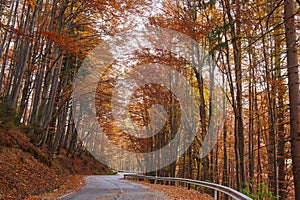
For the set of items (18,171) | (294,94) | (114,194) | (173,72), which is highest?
(173,72)

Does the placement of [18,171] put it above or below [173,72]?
below

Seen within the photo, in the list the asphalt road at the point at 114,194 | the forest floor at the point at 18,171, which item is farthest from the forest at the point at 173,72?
the asphalt road at the point at 114,194

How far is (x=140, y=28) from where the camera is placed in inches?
703

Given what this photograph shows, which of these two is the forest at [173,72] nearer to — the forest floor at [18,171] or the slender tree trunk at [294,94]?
the slender tree trunk at [294,94]

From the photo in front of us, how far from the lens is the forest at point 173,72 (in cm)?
1161

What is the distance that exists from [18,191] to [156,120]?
18.6 m

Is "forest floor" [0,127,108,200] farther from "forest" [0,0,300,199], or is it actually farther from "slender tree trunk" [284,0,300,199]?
"slender tree trunk" [284,0,300,199]

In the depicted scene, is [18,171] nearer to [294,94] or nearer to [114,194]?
[114,194]

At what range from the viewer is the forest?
1161cm

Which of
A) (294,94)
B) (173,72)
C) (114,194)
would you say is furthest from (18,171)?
(173,72)

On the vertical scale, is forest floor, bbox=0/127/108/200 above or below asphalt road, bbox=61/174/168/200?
above

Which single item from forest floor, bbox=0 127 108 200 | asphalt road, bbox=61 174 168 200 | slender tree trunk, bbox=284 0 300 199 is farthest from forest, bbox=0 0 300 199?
asphalt road, bbox=61 174 168 200

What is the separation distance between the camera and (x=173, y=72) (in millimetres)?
20984

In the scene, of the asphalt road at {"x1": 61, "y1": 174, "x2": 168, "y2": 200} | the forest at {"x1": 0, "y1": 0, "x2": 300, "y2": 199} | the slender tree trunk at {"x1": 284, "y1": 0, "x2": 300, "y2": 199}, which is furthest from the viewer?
the forest at {"x1": 0, "y1": 0, "x2": 300, "y2": 199}
